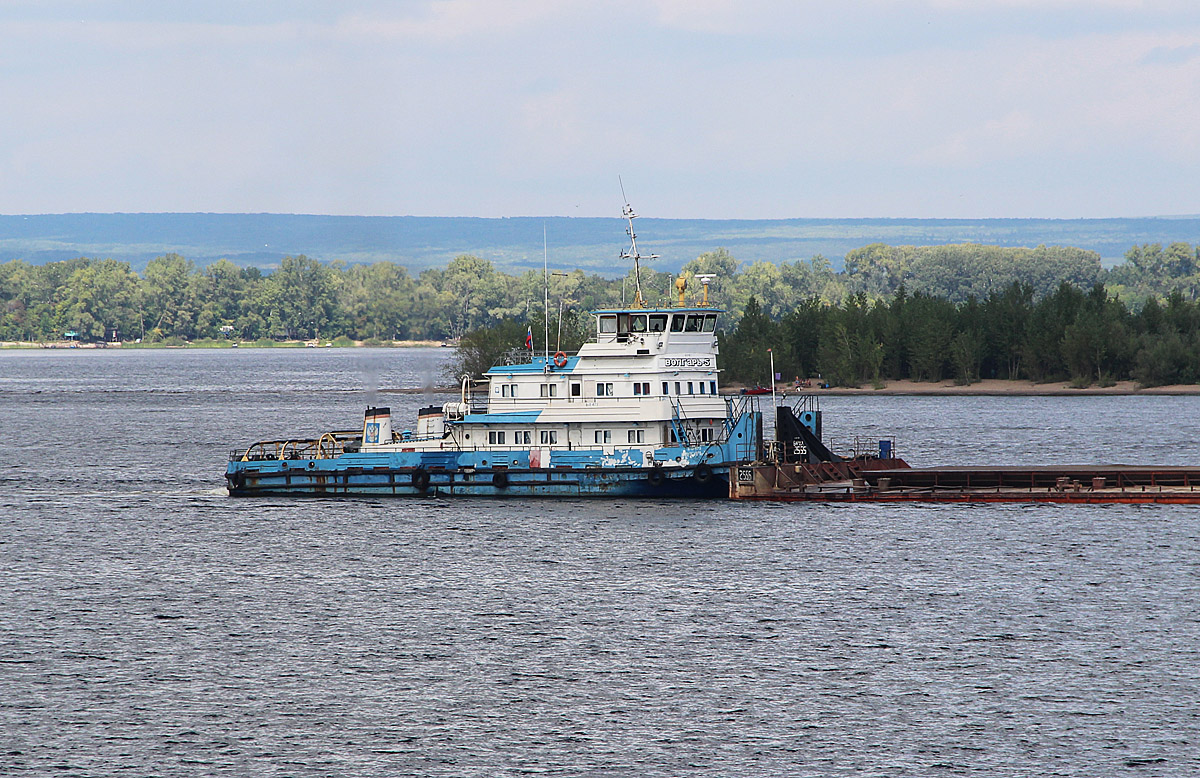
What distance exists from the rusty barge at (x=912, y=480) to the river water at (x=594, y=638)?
1165 millimetres

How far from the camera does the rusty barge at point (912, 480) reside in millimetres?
58156

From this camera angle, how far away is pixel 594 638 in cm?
3897

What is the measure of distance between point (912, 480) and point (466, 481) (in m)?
19.6

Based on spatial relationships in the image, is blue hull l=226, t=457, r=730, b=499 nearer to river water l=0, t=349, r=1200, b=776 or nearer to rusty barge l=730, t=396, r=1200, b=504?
river water l=0, t=349, r=1200, b=776

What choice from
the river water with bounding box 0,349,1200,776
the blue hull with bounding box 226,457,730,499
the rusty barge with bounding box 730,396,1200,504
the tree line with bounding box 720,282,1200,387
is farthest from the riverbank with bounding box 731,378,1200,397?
the river water with bounding box 0,349,1200,776

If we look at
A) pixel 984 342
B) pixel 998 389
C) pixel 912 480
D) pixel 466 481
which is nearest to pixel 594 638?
pixel 466 481

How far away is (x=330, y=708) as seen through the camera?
33031mm

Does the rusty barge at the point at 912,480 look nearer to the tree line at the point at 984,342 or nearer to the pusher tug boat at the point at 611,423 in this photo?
the pusher tug boat at the point at 611,423

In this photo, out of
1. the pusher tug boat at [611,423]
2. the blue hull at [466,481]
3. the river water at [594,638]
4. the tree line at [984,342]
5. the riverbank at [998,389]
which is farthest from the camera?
the tree line at [984,342]

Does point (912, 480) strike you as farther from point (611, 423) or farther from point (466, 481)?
point (466, 481)

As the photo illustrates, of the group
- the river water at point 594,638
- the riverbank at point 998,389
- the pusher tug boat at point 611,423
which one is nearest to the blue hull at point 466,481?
the pusher tug boat at point 611,423

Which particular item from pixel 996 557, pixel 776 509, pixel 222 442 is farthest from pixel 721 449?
pixel 222 442

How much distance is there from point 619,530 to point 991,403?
9807 centimetres

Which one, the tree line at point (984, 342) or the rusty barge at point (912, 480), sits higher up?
the tree line at point (984, 342)
